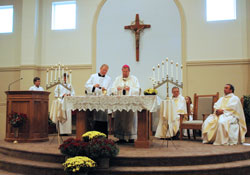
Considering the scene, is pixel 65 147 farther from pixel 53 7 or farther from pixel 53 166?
pixel 53 7

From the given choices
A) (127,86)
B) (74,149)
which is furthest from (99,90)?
(74,149)

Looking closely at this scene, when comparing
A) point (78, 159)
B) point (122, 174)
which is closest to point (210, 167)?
point (122, 174)

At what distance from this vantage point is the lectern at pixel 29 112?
6.57 m

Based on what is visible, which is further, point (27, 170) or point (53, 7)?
point (53, 7)

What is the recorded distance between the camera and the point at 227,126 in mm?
6340

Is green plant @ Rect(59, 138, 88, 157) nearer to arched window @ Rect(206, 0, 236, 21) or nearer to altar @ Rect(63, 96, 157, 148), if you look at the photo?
altar @ Rect(63, 96, 157, 148)

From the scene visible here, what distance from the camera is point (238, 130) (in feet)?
21.3

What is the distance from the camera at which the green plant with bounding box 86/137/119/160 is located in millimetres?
4199

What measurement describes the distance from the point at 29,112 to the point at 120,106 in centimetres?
229

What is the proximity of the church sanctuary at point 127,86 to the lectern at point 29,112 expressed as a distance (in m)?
0.02

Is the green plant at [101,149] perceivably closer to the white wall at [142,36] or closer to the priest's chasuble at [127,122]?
the priest's chasuble at [127,122]

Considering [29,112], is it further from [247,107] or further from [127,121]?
[247,107]

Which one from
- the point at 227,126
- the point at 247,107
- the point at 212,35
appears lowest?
the point at 227,126

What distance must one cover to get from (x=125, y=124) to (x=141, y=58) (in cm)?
359
